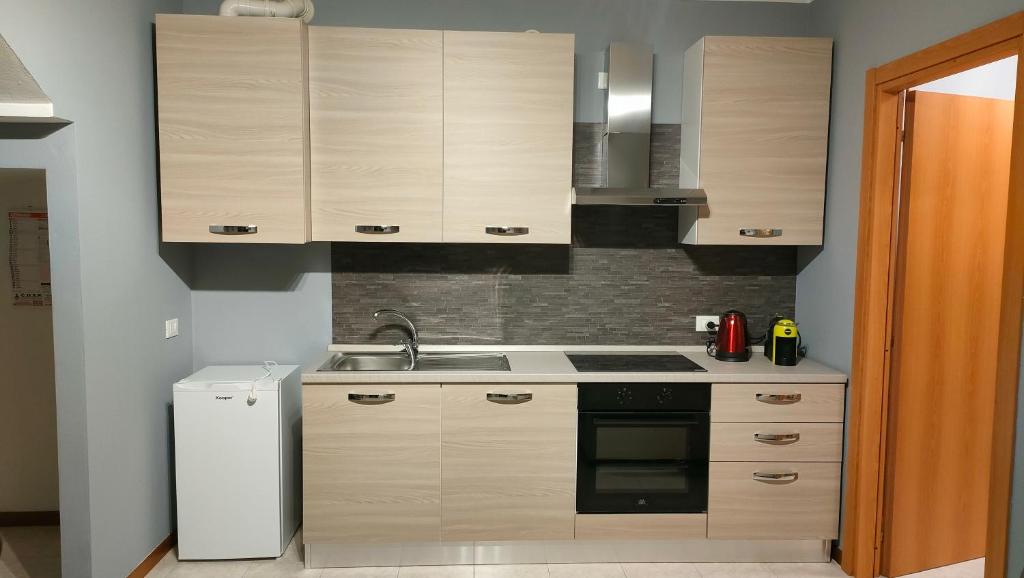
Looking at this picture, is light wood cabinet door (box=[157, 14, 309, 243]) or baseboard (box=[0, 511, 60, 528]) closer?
light wood cabinet door (box=[157, 14, 309, 243])

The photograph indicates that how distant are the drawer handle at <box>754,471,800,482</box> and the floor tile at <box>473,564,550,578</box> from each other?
3.42 ft

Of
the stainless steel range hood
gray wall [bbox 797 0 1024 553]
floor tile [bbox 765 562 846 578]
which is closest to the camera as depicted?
gray wall [bbox 797 0 1024 553]

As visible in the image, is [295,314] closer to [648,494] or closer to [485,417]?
[485,417]

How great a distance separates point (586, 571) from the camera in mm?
2953

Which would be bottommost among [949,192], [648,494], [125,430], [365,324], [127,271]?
[648,494]

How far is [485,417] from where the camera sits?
288 cm

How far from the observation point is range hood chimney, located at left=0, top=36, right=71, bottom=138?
2068 mm

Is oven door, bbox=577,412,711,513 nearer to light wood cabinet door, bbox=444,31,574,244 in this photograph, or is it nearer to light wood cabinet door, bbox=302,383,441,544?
light wood cabinet door, bbox=302,383,441,544

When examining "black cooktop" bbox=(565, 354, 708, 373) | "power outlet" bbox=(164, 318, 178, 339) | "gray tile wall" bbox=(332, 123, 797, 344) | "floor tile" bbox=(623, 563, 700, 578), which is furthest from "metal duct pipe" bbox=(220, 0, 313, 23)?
"floor tile" bbox=(623, 563, 700, 578)

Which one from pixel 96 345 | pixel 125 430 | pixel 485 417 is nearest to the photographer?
pixel 96 345

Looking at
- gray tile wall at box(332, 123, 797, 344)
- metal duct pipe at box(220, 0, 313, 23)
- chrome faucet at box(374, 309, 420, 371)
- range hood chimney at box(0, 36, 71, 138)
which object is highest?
metal duct pipe at box(220, 0, 313, 23)

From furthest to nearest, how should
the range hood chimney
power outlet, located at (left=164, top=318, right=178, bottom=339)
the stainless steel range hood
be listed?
the stainless steel range hood, power outlet, located at (left=164, top=318, right=178, bottom=339), the range hood chimney

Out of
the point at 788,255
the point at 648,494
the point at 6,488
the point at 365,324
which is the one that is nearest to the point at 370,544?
the point at 365,324

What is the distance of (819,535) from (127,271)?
10.6ft
